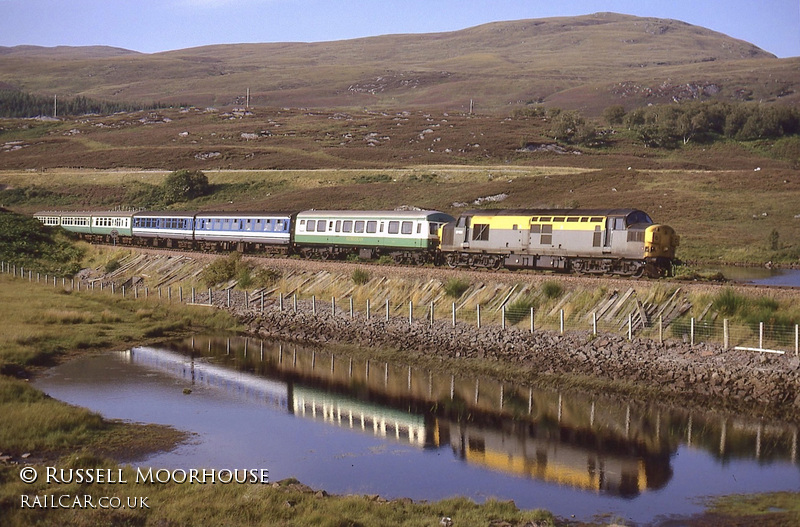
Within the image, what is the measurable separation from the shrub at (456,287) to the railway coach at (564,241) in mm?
4181

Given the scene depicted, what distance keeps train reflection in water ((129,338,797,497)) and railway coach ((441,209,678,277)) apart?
10386 millimetres

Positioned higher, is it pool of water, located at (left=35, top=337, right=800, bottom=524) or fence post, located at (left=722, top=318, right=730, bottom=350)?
fence post, located at (left=722, top=318, right=730, bottom=350)

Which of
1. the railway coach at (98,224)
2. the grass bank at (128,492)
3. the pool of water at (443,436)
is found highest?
the railway coach at (98,224)

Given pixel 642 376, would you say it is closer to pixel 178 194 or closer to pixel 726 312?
pixel 726 312

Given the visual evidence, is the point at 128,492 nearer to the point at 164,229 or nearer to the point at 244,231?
the point at 244,231

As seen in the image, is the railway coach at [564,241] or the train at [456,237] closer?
the railway coach at [564,241]

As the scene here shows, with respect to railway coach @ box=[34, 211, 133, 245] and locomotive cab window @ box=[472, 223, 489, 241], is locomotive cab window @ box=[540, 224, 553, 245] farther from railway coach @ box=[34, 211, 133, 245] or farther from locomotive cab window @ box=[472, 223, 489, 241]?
railway coach @ box=[34, 211, 133, 245]

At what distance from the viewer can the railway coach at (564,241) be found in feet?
117

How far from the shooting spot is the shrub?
36562 millimetres

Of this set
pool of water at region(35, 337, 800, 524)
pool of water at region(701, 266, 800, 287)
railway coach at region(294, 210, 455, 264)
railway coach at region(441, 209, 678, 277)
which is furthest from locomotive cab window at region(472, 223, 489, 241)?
pool of water at region(701, 266, 800, 287)

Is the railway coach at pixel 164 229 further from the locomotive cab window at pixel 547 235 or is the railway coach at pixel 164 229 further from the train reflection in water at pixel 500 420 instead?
the locomotive cab window at pixel 547 235

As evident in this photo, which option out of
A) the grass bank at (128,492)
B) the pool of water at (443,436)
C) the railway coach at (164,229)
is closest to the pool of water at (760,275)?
the pool of water at (443,436)

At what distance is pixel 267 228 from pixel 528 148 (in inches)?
2580

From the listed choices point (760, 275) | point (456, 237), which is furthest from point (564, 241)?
point (760, 275)
